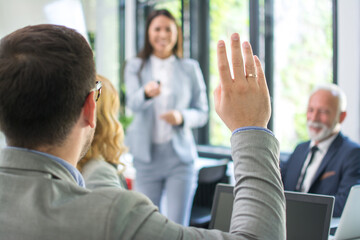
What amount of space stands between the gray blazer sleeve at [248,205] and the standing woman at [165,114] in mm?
2217

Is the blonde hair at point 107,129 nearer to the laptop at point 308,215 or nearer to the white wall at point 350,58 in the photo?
the laptop at point 308,215

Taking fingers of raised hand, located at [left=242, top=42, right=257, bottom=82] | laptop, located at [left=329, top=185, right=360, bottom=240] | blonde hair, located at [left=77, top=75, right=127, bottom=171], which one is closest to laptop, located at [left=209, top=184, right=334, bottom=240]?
laptop, located at [left=329, top=185, right=360, bottom=240]

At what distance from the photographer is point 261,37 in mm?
4156

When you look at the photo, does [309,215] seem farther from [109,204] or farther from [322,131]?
[322,131]

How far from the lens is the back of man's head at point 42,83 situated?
2.57 ft

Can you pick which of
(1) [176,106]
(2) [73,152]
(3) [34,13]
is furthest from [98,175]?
(3) [34,13]

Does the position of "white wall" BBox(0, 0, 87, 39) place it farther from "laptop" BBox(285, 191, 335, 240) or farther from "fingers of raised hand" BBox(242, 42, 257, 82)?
"fingers of raised hand" BBox(242, 42, 257, 82)

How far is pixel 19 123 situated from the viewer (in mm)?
819

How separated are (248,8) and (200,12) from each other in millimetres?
826

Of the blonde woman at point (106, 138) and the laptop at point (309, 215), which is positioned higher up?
the blonde woman at point (106, 138)

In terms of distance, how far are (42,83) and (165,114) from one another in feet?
7.58

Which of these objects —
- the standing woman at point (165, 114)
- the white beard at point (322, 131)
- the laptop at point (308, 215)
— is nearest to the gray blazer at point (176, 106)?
the standing woman at point (165, 114)

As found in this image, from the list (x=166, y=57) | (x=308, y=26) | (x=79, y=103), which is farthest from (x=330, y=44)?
(x=79, y=103)

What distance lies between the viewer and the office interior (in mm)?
3275
